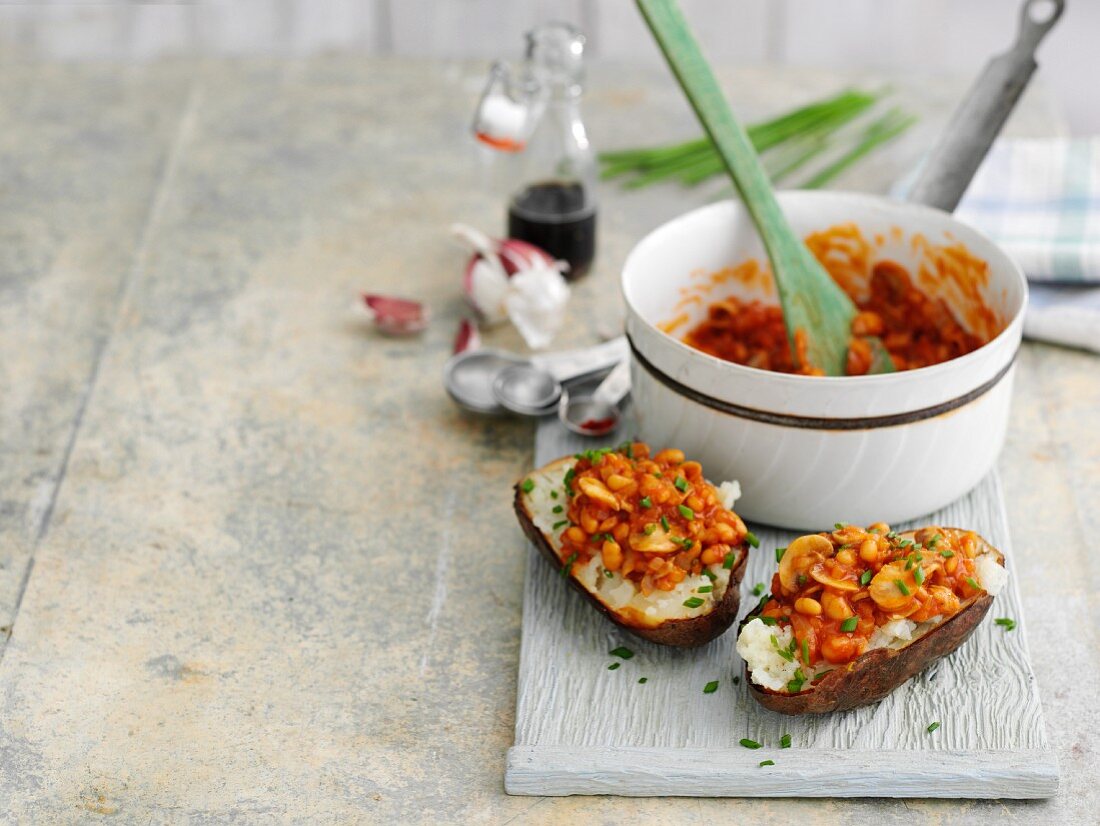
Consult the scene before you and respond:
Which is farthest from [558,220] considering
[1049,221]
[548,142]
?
[1049,221]

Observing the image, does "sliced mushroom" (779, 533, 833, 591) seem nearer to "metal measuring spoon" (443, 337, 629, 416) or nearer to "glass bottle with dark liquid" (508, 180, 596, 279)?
"metal measuring spoon" (443, 337, 629, 416)

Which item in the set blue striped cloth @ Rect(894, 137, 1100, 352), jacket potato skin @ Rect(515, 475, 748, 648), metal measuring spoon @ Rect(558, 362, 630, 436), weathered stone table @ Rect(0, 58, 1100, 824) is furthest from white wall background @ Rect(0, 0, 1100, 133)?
jacket potato skin @ Rect(515, 475, 748, 648)

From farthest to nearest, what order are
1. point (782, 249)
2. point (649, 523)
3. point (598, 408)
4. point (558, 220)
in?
1. point (558, 220)
2. point (598, 408)
3. point (782, 249)
4. point (649, 523)

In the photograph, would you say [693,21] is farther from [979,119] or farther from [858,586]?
[858,586]

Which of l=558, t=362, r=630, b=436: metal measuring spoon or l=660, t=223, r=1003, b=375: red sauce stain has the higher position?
l=660, t=223, r=1003, b=375: red sauce stain

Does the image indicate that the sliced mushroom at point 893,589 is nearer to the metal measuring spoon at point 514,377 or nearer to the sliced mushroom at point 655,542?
the sliced mushroom at point 655,542

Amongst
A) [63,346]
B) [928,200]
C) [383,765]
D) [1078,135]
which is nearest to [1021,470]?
[928,200]
